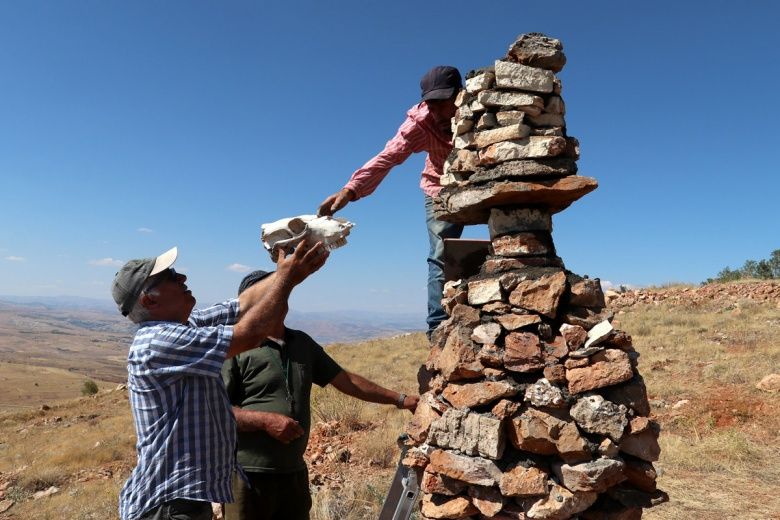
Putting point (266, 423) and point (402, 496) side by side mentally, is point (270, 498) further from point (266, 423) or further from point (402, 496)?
point (402, 496)

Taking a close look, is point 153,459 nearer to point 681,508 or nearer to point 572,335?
point 572,335

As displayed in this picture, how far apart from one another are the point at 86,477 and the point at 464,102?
10300 millimetres

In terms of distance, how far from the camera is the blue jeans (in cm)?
381

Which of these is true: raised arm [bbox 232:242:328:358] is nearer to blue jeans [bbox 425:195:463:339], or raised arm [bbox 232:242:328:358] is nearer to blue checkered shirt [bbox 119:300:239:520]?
blue checkered shirt [bbox 119:300:239:520]

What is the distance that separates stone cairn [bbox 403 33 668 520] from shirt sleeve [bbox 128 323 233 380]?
1.37 m

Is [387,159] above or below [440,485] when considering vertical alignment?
above

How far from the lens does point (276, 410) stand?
3.46m

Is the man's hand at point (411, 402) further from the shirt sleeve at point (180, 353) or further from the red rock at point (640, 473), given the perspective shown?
the shirt sleeve at point (180, 353)

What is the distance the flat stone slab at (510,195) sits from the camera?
121 inches

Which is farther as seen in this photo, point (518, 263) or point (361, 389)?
point (361, 389)

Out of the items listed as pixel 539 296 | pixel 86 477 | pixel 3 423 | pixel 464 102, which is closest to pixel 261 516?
pixel 539 296

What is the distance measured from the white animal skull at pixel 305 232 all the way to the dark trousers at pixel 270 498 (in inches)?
63.3

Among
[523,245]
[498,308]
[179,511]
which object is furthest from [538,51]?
[179,511]

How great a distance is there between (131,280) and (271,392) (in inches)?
52.1
